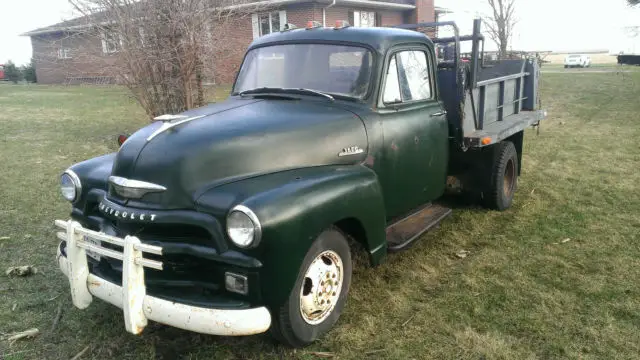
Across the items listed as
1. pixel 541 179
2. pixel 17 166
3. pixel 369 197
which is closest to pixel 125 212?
pixel 369 197

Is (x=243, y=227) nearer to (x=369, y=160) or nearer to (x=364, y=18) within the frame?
(x=369, y=160)

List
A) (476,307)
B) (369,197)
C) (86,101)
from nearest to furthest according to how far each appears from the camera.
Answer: (369,197) < (476,307) < (86,101)

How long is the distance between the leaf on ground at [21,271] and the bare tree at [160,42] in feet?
17.6

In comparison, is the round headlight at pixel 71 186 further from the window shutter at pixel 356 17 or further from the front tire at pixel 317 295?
the window shutter at pixel 356 17

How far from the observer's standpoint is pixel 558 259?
456cm

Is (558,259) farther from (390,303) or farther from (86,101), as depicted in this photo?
(86,101)

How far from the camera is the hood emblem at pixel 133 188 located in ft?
9.89

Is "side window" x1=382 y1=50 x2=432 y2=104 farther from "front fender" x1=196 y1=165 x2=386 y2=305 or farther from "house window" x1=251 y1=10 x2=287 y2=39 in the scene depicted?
"house window" x1=251 y1=10 x2=287 y2=39

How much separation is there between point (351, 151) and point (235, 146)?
910 millimetres

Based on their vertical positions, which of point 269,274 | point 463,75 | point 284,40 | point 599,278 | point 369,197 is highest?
point 284,40

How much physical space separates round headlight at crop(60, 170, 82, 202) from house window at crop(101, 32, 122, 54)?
6.14m

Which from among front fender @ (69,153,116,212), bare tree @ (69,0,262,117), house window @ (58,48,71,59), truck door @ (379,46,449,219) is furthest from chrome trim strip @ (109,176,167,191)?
house window @ (58,48,71,59)

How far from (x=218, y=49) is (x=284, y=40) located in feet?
18.2

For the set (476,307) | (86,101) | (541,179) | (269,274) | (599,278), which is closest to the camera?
(269,274)
